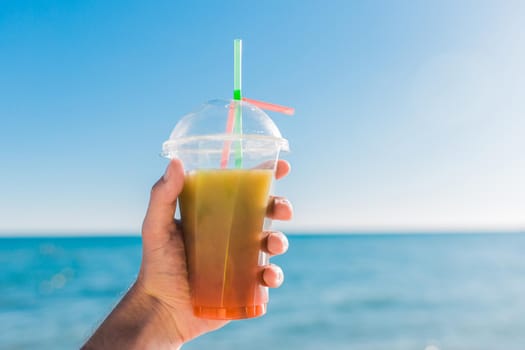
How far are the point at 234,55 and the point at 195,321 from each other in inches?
51.4

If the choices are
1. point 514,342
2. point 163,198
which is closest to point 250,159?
point 163,198

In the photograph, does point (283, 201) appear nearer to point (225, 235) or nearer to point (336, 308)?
point (225, 235)

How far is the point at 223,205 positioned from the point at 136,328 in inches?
29.2

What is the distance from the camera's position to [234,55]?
2453mm

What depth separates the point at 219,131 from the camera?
233cm

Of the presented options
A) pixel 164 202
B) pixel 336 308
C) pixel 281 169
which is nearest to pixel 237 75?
pixel 281 169

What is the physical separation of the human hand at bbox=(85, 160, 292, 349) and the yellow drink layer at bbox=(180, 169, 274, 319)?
0.30 feet

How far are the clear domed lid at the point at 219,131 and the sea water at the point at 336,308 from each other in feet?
6.47

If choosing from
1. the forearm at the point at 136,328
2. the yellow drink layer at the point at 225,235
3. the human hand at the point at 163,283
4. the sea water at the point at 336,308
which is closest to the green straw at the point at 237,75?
the yellow drink layer at the point at 225,235

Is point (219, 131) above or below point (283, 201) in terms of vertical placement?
above

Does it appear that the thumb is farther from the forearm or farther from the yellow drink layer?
the forearm

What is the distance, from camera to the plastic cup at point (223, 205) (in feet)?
7.57

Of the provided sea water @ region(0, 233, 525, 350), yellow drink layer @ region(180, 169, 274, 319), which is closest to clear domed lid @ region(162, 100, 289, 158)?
yellow drink layer @ region(180, 169, 274, 319)

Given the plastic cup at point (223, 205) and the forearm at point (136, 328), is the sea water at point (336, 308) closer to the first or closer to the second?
the forearm at point (136, 328)
